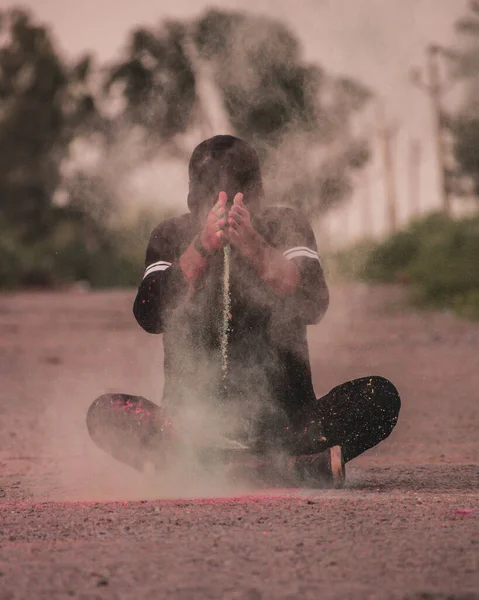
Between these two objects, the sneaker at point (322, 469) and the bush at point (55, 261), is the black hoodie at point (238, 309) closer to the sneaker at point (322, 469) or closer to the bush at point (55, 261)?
the sneaker at point (322, 469)

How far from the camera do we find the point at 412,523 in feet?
11.9

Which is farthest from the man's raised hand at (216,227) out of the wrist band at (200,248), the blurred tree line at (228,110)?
the blurred tree line at (228,110)

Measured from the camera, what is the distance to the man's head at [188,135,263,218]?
4.53 metres

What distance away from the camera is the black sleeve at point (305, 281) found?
14.3 feet

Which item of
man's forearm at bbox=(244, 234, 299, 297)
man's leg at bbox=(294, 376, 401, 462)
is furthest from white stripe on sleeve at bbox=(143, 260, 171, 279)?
man's leg at bbox=(294, 376, 401, 462)

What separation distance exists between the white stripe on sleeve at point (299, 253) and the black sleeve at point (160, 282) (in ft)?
1.35

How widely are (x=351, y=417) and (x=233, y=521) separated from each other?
3.34 ft

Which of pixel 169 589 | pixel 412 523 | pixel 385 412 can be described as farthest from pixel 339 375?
pixel 169 589

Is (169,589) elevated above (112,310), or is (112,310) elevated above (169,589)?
(112,310)

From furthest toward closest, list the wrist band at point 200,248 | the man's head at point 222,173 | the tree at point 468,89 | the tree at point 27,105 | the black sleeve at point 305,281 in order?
the tree at point 27,105, the tree at point 468,89, the man's head at point 222,173, the black sleeve at point 305,281, the wrist band at point 200,248

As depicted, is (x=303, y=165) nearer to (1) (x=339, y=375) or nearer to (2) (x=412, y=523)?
(2) (x=412, y=523)

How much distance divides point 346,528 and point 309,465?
0.92 m

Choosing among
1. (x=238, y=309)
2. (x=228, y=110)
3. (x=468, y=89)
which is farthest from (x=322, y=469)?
(x=468, y=89)

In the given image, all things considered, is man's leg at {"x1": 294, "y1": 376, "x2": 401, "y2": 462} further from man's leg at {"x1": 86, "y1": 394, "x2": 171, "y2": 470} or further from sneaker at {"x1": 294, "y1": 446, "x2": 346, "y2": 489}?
man's leg at {"x1": 86, "y1": 394, "x2": 171, "y2": 470}
